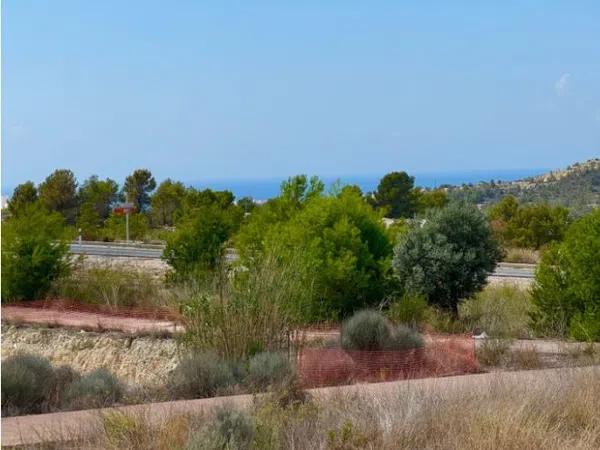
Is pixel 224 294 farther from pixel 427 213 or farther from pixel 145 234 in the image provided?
pixel 145 234

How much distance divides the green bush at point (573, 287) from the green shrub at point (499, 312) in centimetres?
47

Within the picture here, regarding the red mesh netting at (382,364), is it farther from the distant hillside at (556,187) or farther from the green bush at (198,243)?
the distant hillside at (556,187)

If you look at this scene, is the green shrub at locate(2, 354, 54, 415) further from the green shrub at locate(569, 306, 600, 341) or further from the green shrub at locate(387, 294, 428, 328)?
the green shrub at locate(569, 306, 600, 341)

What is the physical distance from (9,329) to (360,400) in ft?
39.7

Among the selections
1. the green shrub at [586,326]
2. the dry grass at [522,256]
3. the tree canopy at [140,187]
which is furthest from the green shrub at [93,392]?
the tree canopy at [140,187]

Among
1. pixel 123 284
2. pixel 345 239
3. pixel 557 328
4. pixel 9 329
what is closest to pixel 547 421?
pixel 557 328

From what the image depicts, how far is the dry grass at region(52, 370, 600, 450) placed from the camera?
7094 mm

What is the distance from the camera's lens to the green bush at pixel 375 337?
43.1 feet

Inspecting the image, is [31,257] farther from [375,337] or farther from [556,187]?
[556,187]

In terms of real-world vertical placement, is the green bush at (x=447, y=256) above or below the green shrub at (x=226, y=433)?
above

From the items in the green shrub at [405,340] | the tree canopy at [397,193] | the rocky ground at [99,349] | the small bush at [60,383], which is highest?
the tree canopy at [397,193]

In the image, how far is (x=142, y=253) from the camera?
35.3 m

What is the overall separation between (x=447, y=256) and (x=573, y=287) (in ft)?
7.60

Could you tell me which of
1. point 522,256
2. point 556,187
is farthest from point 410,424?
point 556,187
